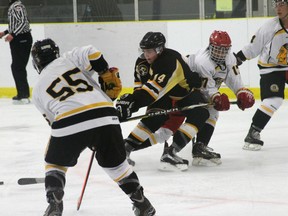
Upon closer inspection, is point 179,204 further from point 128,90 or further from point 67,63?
point 128,90

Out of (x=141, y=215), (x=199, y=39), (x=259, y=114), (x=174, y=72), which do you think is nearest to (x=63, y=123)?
(x=141, y=215)

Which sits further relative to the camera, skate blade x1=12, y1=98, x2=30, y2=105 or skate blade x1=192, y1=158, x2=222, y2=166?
skate blade x1=12, y1=98, x2=30, y2=105

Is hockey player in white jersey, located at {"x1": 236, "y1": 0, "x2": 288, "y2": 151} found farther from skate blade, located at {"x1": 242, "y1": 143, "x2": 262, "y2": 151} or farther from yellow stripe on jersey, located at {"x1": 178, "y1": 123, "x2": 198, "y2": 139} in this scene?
yellow stripe on jersey, located at {"x1": 178, "y1": 123, "x2": 198, "y2": 139}

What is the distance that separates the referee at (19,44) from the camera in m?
6.83

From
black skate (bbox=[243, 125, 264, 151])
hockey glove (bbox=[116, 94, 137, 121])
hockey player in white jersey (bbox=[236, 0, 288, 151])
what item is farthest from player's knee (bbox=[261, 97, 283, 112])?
hockey glove (bbox=[116, 94, 137, 121])

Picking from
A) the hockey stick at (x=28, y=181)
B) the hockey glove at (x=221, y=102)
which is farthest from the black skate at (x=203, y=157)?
the hockey stick at (x=28, y=181)

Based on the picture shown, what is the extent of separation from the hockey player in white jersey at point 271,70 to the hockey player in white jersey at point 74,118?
5.88 ft

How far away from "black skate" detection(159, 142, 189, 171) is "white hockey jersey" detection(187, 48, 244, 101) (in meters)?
0.38

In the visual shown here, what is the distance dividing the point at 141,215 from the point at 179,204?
387 mm

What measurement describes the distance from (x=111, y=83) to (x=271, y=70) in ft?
6.11

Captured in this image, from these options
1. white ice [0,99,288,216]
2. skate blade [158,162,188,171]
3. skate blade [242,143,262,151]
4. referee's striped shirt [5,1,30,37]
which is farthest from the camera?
referee's striped shirt [5,1,30,37]

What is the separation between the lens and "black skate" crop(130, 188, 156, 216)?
9.00 ft

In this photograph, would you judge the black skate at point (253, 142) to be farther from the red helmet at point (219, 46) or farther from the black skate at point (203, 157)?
the red helmet at point (219, 46)

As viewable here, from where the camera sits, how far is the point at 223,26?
6.83 metres
